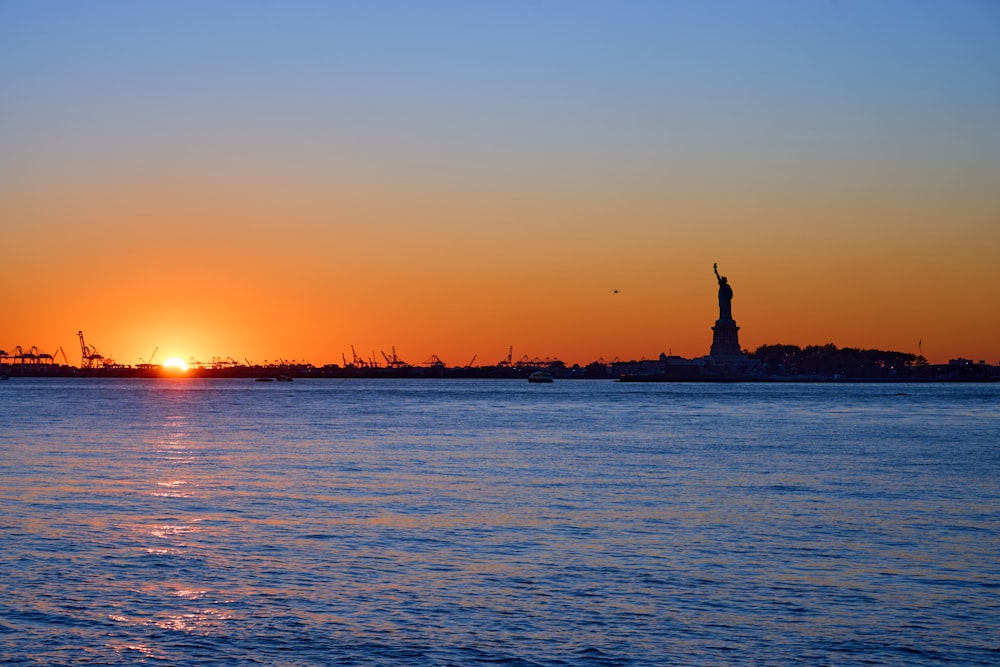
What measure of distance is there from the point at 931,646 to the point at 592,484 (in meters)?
21.4

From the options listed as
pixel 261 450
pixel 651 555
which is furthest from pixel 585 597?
pixel 261 450

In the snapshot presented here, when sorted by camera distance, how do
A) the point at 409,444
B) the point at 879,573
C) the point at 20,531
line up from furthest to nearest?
the point at 409,444 → the point at 20,531 → the point at 879,573

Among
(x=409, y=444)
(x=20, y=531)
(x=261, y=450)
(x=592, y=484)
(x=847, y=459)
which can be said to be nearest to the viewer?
(x=20, y=531)

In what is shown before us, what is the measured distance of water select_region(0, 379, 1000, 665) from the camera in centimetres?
1567

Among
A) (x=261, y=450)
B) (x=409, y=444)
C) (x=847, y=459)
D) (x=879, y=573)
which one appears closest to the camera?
(x=879, y=573)

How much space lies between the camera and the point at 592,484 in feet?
121

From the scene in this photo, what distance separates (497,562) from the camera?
850 inches

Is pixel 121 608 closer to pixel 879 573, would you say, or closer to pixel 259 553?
pixel 259 553

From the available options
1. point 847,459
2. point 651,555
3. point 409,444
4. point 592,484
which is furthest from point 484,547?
point 409,444

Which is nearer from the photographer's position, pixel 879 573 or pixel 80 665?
pixel 80 665

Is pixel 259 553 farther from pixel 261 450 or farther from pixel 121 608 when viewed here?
pixel 261 450

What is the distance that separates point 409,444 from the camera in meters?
57.3

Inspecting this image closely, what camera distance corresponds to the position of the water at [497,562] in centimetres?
1567

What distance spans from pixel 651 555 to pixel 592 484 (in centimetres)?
1427
